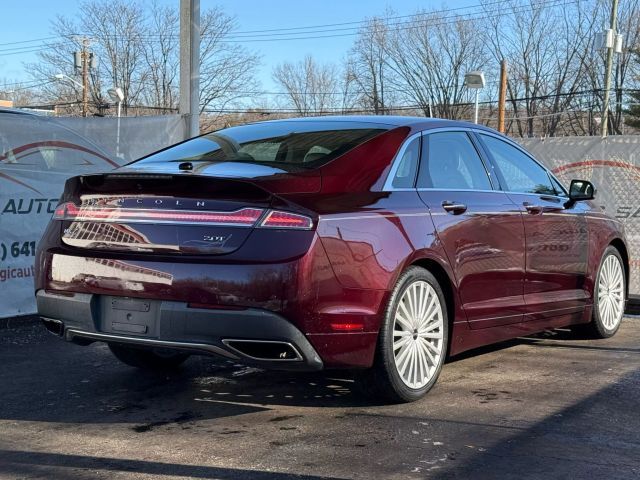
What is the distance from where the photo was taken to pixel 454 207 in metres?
4.64

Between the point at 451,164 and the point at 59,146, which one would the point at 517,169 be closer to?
the point at 451,164

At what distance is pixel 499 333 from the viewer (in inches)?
200

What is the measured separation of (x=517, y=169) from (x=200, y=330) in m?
2.99

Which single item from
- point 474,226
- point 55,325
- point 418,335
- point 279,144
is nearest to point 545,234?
point 474,226

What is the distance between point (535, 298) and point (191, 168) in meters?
2.70

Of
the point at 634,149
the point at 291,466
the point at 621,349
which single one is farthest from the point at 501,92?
Result: the point at 291,466

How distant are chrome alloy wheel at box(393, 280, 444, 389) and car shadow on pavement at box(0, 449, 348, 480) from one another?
1.15 m

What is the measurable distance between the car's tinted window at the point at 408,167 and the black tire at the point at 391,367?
50 cm

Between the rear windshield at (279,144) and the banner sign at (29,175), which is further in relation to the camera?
the banner sign at (29,175)

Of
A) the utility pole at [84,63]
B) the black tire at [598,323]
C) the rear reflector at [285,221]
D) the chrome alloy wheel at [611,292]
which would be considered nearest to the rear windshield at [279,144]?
the rear reflector at [285,221]

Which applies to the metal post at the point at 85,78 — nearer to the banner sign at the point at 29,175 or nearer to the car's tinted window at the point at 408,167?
the banner sign at the point at 29,175

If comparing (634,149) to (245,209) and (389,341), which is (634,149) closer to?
(389,341)

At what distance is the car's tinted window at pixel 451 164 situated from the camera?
4673 mm

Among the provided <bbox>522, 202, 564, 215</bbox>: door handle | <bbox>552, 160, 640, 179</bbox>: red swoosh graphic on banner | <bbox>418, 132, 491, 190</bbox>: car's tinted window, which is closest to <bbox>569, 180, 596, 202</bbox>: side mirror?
<bbox>522, 202, 564, 215</bbox>: door handle
